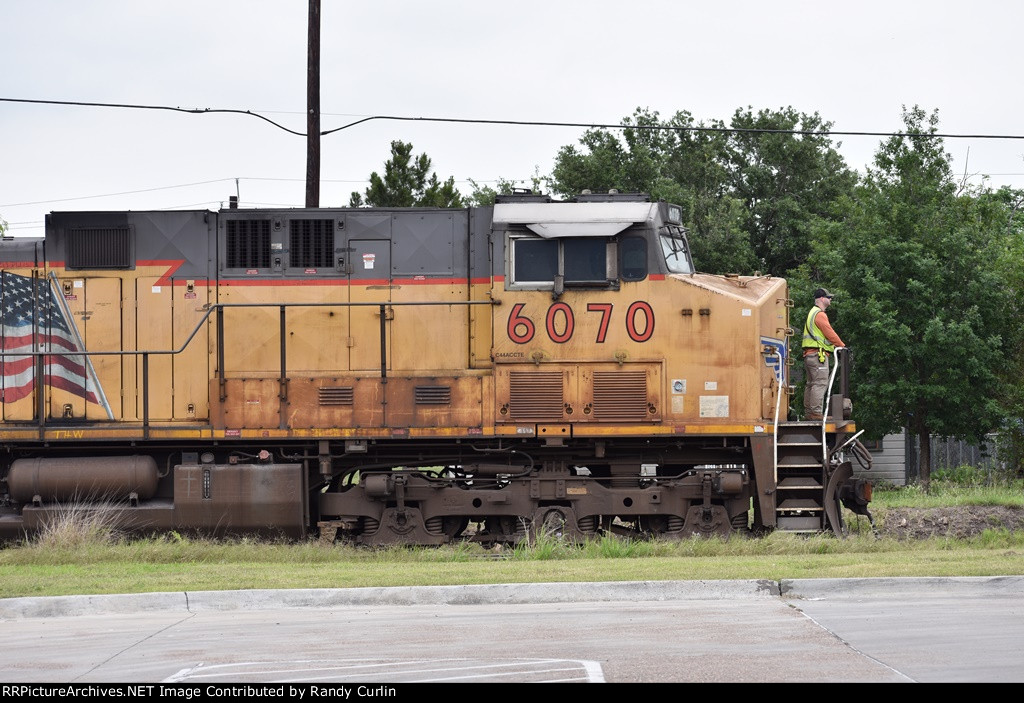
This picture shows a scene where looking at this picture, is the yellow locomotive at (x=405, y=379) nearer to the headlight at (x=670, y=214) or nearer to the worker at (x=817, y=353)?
the headlight at (x=670, y=214)

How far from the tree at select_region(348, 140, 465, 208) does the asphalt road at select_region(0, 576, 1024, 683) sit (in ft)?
79.3

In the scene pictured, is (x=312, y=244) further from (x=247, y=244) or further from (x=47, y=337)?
(x=47, y=337)

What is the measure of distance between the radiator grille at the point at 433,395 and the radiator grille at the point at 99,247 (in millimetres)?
3985

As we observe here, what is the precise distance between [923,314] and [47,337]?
16194mm

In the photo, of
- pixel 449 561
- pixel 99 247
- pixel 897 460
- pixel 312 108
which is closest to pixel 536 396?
pixel 449 561

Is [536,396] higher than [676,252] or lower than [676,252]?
lower

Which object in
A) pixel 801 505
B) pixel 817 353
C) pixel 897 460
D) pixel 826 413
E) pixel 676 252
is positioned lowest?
pixel 897 460

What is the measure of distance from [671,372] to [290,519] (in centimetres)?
492

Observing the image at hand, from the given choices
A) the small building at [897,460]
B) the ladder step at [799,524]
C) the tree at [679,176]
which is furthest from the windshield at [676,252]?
the tree at [679,176]

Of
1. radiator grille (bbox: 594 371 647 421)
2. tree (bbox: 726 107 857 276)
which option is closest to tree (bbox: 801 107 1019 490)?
radiator grille (bbox: 594 371 647 421)

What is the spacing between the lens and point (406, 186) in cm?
3441

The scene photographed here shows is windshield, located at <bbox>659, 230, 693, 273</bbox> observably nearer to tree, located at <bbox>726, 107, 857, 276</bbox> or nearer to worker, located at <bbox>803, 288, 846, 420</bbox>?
worker, located at <bbox>803, 288, 846, 420</bbox>

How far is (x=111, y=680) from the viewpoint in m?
7.07

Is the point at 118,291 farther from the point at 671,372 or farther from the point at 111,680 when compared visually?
the point at 111,680
